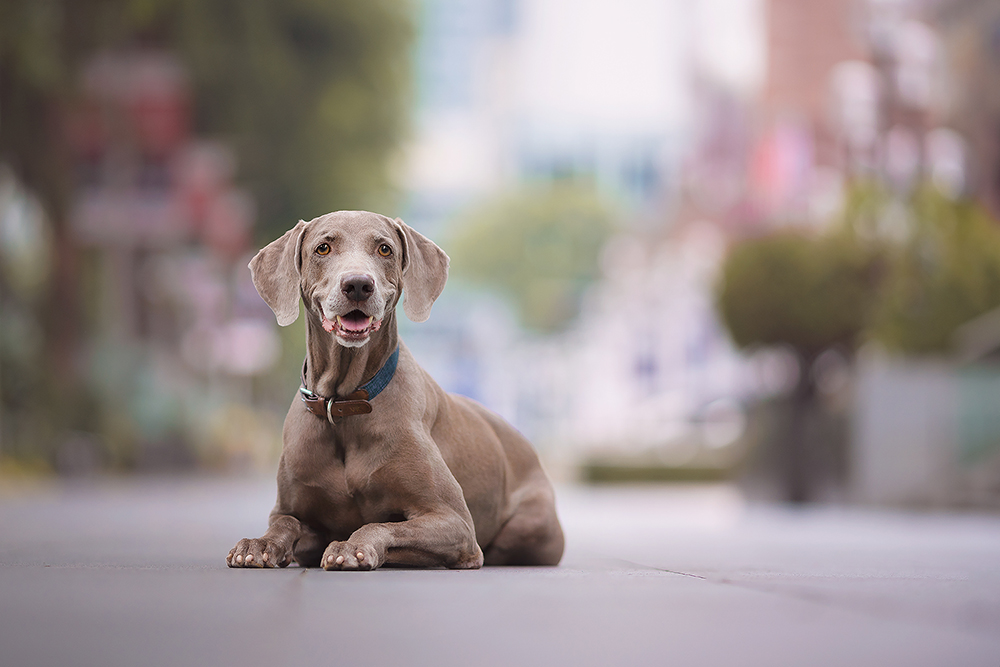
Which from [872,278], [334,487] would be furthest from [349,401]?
[872,278]

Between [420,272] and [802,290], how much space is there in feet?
41.6

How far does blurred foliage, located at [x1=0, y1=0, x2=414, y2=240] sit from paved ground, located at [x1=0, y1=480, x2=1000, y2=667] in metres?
15.7

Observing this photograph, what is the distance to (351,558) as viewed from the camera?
4844 millimetres

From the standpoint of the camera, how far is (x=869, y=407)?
16328 millimetres

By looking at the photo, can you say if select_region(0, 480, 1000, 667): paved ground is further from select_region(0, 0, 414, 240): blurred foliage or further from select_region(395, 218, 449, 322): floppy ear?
select_region(0, 0, 414, 240): blurred foliage

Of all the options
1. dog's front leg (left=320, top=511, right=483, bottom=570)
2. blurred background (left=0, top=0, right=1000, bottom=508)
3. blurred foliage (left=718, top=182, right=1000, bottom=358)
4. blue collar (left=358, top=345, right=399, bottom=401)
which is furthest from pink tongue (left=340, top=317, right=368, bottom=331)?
blurred foliage (left=718, top=182, right=1000, bottom=358)

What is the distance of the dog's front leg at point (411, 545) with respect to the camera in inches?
191

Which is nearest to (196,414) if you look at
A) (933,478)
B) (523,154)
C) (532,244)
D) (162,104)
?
(162,104)

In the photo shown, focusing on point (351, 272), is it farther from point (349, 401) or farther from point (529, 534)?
point (529, 534)

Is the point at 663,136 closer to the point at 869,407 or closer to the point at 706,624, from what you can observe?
the point at 869,407

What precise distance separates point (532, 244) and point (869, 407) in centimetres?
5420

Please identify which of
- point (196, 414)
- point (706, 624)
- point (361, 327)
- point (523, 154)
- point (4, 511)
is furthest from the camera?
point (523, 154)

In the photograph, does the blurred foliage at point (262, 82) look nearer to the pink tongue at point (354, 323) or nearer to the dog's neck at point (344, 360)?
the dog's neck at point (344, 360)

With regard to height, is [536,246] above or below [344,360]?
above
